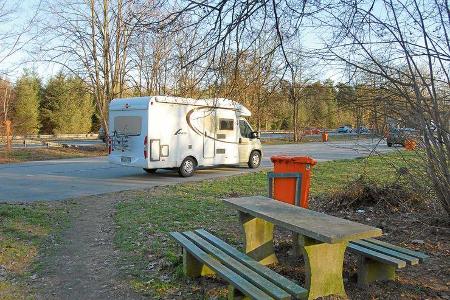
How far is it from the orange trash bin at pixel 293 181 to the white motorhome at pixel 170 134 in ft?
19.7

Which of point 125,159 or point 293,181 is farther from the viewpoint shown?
point 125,159

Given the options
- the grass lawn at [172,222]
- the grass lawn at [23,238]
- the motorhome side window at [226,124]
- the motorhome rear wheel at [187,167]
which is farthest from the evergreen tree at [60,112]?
the grass lawn at [23,238]

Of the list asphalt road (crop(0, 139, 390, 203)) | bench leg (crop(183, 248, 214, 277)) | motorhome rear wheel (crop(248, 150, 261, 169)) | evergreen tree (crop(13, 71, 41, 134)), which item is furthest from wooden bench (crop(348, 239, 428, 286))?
evergreen tree (crop(13, 71, 41, 134))

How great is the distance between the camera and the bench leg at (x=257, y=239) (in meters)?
4.78

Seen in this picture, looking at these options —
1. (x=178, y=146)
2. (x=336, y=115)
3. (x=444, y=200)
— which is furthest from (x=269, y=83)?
(x=178, y=146)

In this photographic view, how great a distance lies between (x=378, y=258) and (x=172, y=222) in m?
4.11

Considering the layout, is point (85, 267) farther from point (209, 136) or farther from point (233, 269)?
point (209, 136)

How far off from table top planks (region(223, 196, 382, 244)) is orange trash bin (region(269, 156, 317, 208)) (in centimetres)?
227

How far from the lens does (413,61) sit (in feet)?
18.3

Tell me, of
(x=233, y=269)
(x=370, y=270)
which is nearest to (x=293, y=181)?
(x=370, y=270)

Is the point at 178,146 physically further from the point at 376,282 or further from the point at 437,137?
the point at 376,282

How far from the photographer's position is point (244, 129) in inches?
711

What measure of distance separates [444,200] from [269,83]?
114 inches

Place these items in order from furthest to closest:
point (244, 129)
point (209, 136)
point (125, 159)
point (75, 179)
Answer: point (244, 129) < point (209, 136) < point (125, 159) < point (75, 179)
